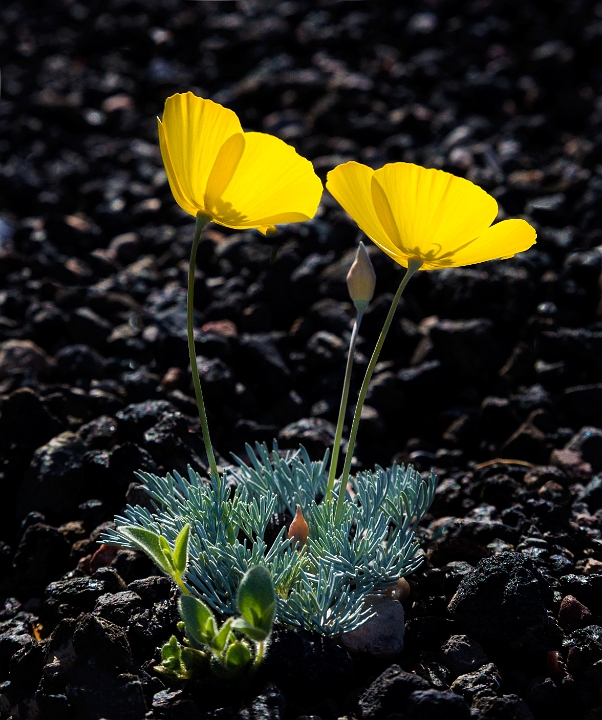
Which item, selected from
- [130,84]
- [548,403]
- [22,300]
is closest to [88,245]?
[22,300]

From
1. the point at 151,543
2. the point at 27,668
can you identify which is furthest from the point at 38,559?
the point at 151,543

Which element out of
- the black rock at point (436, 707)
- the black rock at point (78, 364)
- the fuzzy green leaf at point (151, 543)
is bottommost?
Result: the black rock at point (78, 364)

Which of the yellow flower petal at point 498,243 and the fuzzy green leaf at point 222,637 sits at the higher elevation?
the yellow flower petal at point 498,243

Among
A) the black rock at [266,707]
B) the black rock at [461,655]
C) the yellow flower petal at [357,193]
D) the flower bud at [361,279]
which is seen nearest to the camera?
the black rock at [266,707]

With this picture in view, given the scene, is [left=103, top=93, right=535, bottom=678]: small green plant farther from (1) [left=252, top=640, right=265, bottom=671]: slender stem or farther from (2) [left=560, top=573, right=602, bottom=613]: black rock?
(2) [left=560, top=573, right=602, bottom=613]: black rock

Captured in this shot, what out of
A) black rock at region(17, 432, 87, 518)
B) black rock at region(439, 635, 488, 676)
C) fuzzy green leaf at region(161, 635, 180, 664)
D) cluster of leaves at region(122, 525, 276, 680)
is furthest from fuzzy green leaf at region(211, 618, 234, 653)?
black rock at region(17, 432, 87, 518)

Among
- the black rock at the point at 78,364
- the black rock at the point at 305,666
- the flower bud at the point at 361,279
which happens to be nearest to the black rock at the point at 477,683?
the black rock at the point at 305,666

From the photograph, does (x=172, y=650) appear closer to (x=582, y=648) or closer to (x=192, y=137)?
(x=582, y=648)

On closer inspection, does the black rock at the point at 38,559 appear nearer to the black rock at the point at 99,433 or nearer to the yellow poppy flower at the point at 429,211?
the black rock at the point at 99,433
